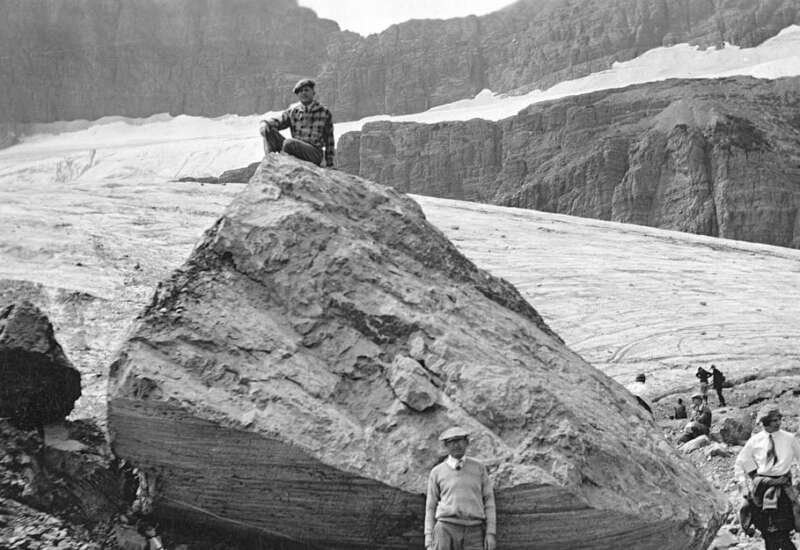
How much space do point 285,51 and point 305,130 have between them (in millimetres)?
104655

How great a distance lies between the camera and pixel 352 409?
7336mm

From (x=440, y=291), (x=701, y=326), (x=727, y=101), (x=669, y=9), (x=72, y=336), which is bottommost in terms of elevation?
(x=701, y=326)


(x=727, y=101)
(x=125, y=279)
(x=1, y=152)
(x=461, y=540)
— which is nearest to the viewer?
(x=461, y=540)

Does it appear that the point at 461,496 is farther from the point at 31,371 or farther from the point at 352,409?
the point at 31,371

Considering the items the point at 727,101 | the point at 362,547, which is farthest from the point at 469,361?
the point at 727,101

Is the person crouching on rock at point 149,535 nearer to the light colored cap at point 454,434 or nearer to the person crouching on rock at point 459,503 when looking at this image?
the person crouching on rock at point 459,503

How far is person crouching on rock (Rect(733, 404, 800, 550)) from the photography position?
723cm

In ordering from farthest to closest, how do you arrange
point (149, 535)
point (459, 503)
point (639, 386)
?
point (639, 386) < point (149, 535) < point (459, 503)

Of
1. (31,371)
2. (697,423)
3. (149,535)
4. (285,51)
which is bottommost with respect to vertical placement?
(697,423)

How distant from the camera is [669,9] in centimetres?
10012

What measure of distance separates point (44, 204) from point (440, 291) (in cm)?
1526

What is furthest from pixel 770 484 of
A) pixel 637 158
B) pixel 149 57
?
pixel 149 57

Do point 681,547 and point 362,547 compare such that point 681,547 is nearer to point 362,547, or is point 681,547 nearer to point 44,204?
point 362,547

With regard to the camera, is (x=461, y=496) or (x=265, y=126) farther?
(x=265, y=126)
